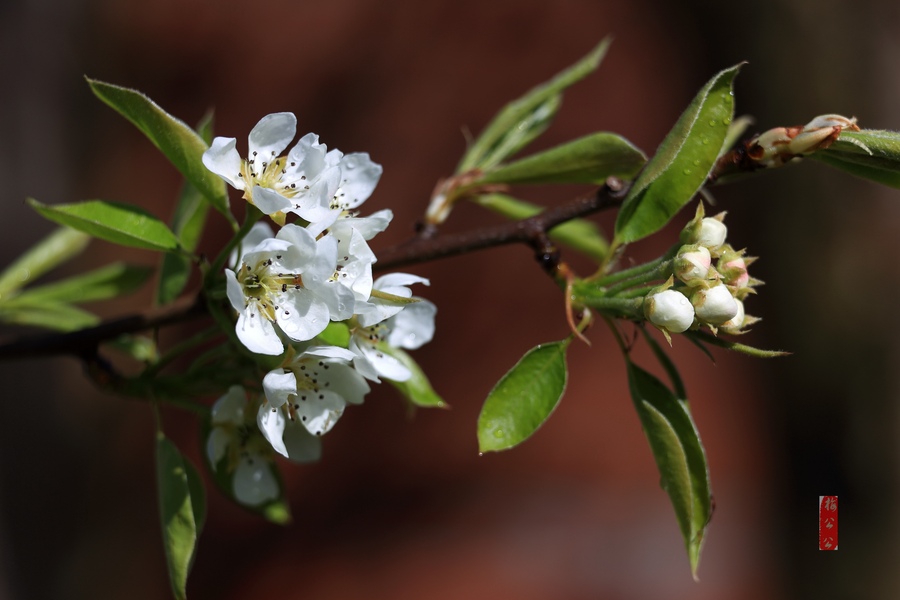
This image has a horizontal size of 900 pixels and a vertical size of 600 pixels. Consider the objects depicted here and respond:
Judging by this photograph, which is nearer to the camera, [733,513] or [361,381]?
[361,381]

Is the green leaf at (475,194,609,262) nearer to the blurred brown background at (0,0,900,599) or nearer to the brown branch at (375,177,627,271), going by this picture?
the brown branch at (375,177,627,271)

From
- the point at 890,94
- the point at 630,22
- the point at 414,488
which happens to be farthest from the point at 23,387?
the point at 890,94

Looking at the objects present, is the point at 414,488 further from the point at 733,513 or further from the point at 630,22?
the point at 630,22

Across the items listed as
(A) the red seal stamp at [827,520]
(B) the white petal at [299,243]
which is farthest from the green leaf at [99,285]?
(A) the red seal stamp at [827,520]

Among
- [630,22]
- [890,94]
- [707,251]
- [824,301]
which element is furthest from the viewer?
[630,22]

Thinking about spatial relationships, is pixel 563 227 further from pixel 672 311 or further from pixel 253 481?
pixel 253 481
